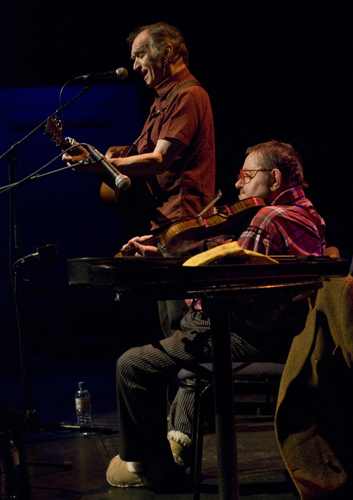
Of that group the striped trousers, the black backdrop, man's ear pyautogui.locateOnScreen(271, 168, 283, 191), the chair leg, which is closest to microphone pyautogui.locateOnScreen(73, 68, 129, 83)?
man's ear pyautogui.locateOnScreen(271, 168, 283, 191)

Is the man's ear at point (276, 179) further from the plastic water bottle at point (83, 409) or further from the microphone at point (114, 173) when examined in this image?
the plastic water bottle at point (83, 409)

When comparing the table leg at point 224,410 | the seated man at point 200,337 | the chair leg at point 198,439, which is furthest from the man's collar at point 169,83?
the table leg at point 224,410

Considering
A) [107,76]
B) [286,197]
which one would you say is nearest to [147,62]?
[107,76]

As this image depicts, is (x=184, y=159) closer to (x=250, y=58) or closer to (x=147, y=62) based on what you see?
(x=147, y=62)

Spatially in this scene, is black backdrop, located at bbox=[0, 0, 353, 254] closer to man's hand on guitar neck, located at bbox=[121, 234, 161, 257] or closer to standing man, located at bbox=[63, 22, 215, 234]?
standing man, located at bbox=[63, 22, 215, 234]

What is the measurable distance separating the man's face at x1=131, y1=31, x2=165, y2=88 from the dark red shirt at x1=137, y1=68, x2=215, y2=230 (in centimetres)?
5

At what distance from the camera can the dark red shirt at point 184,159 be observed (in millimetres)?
2561

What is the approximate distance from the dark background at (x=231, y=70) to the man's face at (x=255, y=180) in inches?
96.7

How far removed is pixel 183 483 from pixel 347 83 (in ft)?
11.2

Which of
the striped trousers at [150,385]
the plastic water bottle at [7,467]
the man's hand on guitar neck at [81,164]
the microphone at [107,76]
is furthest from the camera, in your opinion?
the microphone at [107,76]

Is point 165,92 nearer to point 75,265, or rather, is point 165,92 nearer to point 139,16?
point 75,265

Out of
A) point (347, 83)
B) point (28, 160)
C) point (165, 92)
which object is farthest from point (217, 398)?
point (28, 160)

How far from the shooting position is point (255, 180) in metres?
2.21

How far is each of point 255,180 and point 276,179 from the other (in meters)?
0.08
